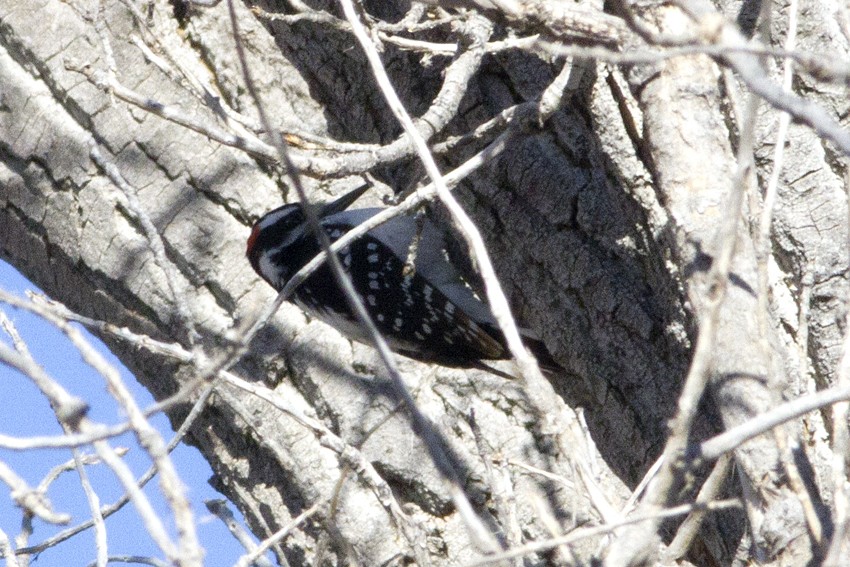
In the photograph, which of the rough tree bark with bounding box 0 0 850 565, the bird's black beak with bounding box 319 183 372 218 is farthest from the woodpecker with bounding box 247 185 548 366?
the rough tree bark with bounding box 0 0 850 565

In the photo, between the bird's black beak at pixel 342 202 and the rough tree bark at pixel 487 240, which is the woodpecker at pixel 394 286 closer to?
the bird's black beak at pixel 342 202

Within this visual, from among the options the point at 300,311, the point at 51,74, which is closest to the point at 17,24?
the point at 51,74

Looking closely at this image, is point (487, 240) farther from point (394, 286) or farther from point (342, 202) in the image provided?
point (394, 286)

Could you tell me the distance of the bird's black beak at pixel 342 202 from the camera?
322cm

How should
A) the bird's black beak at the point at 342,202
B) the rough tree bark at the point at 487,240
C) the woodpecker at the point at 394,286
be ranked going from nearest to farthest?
the rough tree bark at the point at 487,240, the bird's black beak at the point at 342,202, the woodpecker at the point at 394,286

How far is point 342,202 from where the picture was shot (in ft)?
10.8

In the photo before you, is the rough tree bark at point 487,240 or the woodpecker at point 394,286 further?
the woodpecker at point 394,286

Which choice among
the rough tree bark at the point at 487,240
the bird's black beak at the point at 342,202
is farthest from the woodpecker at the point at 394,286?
the rough tree bark at the point at 487,240

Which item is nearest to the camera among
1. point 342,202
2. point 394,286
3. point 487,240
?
point 487,240

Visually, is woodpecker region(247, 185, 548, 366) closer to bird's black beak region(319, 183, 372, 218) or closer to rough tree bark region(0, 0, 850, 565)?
bird's black beak region(319, 183, 372, 218)

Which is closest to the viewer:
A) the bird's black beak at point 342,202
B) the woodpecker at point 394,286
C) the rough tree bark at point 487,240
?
the rough tree bark at point 487,240

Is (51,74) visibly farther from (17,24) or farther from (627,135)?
(627,135)

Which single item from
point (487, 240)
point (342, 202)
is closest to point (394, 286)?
point (342, 202)

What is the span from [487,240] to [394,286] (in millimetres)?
1202
